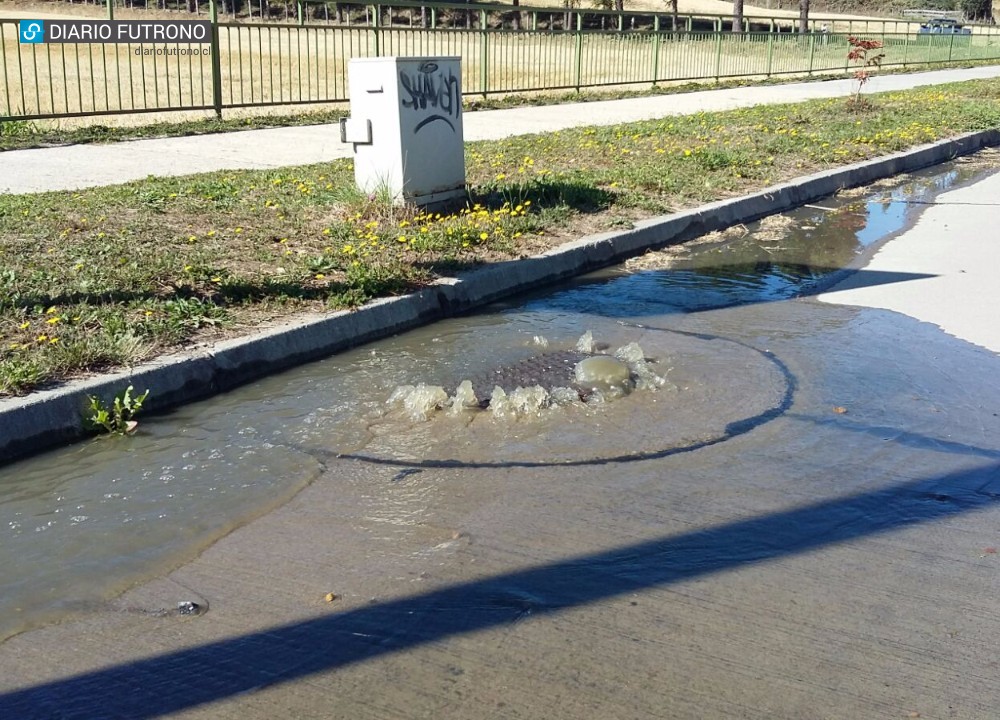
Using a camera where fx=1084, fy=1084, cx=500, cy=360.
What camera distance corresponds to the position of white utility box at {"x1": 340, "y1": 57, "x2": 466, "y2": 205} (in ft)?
27.4

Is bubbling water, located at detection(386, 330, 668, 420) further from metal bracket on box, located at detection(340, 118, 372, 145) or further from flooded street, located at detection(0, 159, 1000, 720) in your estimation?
metal bracket on box, located at detection(340, 118, 372, 145)

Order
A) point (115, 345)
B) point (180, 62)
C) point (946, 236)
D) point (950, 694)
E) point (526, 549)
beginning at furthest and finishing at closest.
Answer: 1. point (180, 62)
2. point (946, 236)
3. point (115, 345)
4. point (526, 549)
5. point (950, 694)

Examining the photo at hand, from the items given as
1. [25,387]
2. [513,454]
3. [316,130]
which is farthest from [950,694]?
[316,130]

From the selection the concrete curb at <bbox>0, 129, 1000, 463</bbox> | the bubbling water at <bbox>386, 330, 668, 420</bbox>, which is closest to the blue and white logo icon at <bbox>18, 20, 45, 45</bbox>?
the concrete curb at <bbox>0, 129, 1000, 463</bbox>

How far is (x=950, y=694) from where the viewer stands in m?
3.08

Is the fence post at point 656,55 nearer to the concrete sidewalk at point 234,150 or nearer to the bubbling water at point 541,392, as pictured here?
the concrete sidewalk at point 234,150

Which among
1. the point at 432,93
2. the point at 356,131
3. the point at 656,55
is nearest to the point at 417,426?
the point at 356,131

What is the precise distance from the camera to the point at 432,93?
340 inches

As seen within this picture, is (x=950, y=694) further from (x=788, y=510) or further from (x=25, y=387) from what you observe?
(x=25, y=387)

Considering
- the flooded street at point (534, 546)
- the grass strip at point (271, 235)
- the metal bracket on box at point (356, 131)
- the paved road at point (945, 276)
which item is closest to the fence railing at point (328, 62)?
the grass strip at point (271, 235)

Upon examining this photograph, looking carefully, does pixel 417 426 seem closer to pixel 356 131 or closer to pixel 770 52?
pixel 356 131

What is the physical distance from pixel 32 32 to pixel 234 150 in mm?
3670

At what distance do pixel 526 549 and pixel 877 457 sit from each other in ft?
5.96

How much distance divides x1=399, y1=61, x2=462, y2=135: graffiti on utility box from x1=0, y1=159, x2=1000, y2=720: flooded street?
111 inches
